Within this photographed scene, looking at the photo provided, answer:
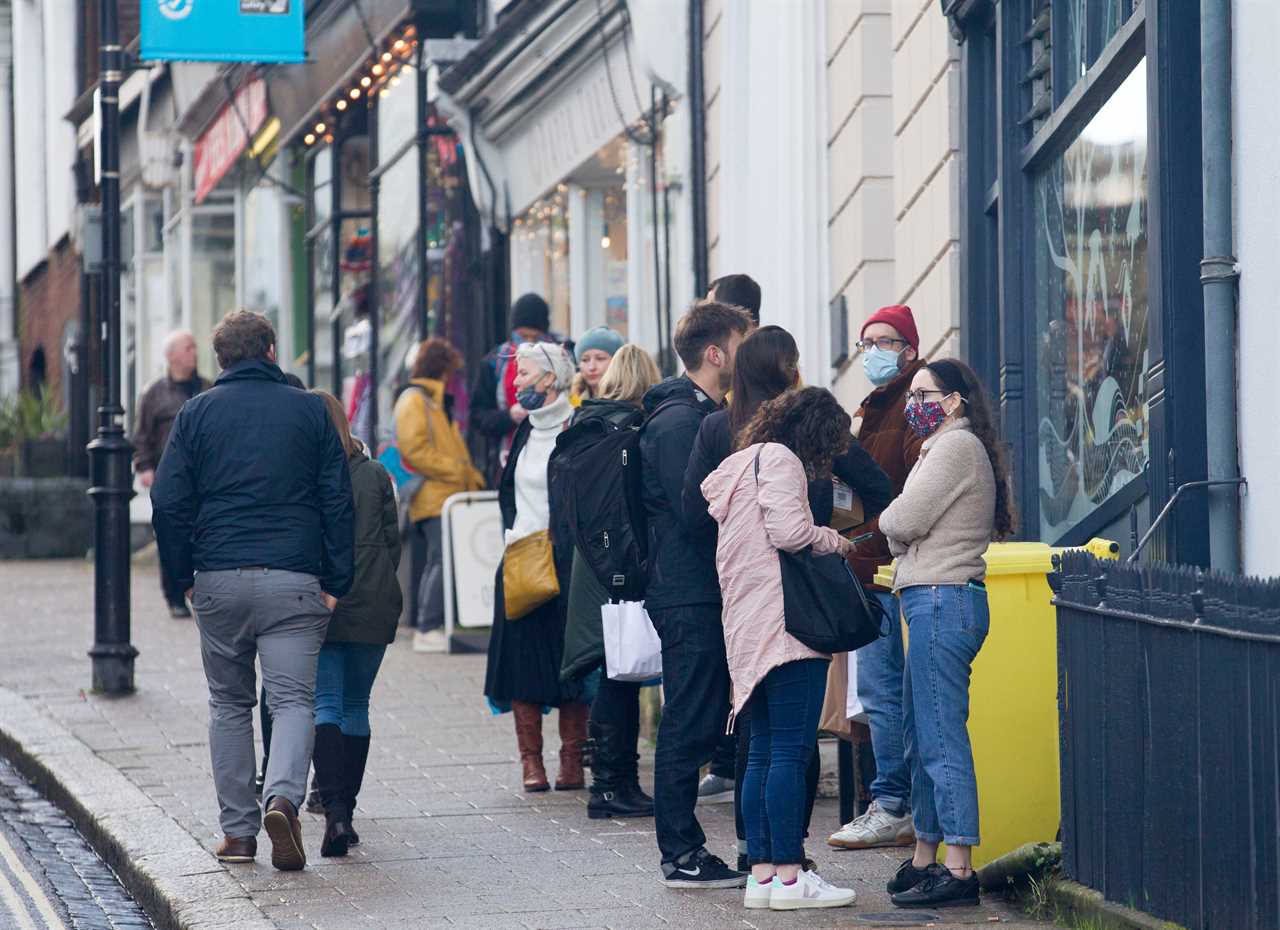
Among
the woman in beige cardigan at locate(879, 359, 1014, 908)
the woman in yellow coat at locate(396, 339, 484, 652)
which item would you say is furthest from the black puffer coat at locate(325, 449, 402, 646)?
the woman in yellow coat at locate(396, 339, 484, 652)

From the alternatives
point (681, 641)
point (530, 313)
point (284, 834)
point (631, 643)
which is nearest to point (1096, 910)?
point (681, 641)

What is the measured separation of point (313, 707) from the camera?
789cm

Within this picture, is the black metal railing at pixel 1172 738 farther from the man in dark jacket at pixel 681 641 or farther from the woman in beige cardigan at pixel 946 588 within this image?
the man in dark jacket at pixel 681 641

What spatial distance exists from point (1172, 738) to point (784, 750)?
1.37 m

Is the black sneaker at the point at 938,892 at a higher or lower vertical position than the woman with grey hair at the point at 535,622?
lower

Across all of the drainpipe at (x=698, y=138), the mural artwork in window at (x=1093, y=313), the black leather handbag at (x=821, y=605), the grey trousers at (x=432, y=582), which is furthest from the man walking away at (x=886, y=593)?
the grey trousers at (x=432, y=582)

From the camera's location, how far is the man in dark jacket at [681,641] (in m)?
6.97

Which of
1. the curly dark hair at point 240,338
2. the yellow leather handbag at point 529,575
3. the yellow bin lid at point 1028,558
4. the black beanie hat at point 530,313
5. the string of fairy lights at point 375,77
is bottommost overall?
the yellow leather handbag at point 529,575

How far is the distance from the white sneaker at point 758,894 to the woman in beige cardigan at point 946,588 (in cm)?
37

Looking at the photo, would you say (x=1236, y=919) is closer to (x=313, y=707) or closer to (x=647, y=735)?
(x=313, y=707)

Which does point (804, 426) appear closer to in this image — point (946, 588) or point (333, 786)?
point (946, 588)

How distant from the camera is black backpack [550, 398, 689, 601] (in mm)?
7273

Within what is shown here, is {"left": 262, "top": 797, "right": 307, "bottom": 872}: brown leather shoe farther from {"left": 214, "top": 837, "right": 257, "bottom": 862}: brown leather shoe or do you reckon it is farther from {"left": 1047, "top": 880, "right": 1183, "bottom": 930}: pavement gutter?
{"left": 1047, "top": 880, "right": 1183, "bottom": 930}: pavement gutter

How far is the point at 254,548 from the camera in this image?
7.60 metres
